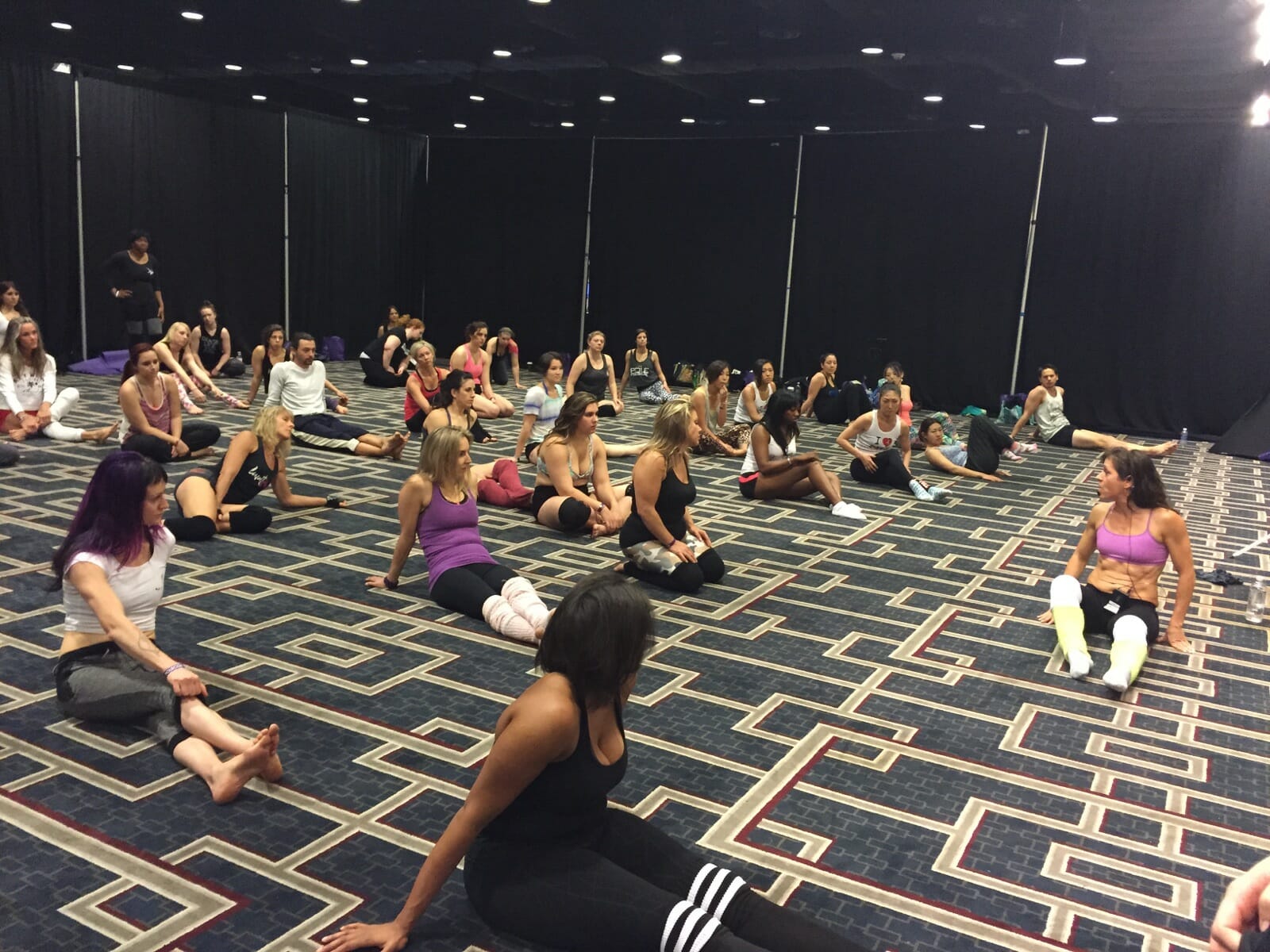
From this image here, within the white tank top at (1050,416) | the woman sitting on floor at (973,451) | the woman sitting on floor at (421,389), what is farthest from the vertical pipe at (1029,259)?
the woman sitting on floor at (421,389)

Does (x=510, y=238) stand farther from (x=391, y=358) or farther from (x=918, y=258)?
(x=918, y=258)

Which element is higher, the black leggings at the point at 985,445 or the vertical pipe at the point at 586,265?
the vertical pipe at the point at 586,265

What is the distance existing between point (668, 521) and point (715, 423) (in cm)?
475

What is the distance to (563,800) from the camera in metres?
2.06

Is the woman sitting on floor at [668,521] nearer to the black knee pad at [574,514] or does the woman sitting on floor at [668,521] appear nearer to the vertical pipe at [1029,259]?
the black knee pad at [574,514]

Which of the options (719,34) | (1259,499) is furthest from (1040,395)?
Result: (719,34)

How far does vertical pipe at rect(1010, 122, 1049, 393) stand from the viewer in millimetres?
13156

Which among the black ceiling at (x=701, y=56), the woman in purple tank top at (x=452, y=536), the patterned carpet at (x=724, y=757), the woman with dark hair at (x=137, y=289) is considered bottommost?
the patterned carpet at (x=724, y=757)

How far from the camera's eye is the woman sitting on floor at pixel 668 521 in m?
5.06

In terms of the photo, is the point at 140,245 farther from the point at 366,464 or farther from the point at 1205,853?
the point at 1205,853

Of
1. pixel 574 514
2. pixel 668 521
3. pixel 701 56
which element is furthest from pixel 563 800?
pixel 701 56

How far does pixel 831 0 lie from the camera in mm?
7758

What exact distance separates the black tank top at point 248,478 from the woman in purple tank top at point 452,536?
167 centimetres

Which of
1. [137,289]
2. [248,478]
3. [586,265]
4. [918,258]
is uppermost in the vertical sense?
[918,258]
